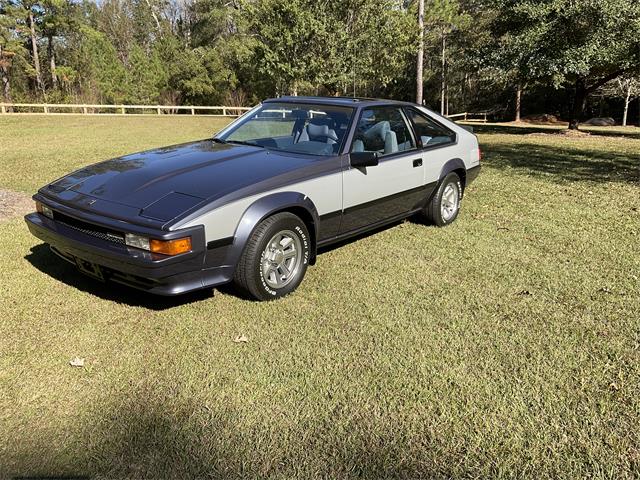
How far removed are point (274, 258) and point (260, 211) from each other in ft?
1.37

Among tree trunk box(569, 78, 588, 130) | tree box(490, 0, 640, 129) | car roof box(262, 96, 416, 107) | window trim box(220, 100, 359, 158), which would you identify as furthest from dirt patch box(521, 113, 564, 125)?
window trim box(220, 100, 359, 158)

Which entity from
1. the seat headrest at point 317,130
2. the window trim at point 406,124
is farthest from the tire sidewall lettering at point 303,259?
the seat headrest at point 317,130

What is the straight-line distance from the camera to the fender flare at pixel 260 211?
11.7 feet

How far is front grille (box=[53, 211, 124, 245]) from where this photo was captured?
336 cm

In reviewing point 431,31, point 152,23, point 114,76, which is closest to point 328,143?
point 431,31

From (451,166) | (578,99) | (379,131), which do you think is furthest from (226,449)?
(578,99)

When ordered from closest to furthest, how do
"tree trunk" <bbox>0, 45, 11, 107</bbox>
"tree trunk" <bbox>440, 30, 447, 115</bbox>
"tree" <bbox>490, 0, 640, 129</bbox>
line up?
"tree" <bbox>490, 0, 640, 129</bbox> → "tree trunk" <bbox>0, 45, 11, 107</bbox> → "tree trunk" <bbox>440, 30, 447, 115</bbox>

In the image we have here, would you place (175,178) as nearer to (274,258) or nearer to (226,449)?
(274,258)

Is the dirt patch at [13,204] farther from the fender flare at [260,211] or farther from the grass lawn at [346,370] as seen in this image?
the fender flare at [260,211]

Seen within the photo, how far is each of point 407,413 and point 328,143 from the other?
2.63 m

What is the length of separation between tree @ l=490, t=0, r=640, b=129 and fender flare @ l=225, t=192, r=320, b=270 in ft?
51.3

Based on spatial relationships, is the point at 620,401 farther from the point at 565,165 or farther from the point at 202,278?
the point at 565,165

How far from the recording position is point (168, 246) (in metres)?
3.21

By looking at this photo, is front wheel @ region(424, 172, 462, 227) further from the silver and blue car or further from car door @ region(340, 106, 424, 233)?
car door @ region(340, 106, 424, 233)
